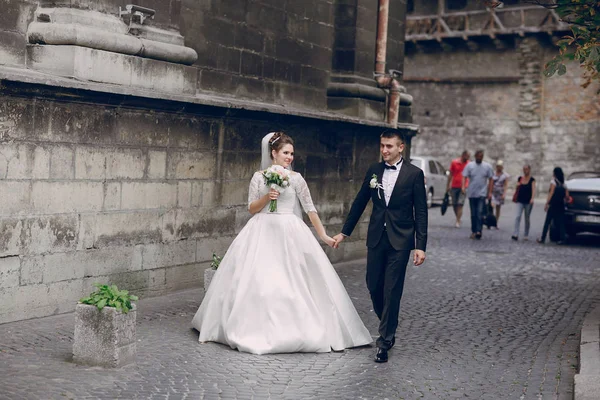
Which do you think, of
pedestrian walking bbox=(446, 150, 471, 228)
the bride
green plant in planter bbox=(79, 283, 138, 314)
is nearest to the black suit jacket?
the bride

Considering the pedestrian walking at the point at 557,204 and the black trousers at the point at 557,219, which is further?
the black trousers at the point at 557,219

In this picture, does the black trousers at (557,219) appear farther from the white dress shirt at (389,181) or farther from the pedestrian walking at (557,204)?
the white dress shirt at (389,181)

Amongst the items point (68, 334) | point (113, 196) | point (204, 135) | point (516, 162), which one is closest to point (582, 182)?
point (204, 135)

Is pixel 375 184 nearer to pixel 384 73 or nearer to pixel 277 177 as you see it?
pixel 277 177

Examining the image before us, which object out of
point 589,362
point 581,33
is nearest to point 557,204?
point 581,33

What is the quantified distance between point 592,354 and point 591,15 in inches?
126

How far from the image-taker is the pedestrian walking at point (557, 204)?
19.1 metres

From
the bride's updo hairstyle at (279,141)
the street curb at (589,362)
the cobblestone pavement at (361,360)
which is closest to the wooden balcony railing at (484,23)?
the cobblestone pavement at (361,360)

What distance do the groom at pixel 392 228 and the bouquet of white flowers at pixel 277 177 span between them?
64 centimetres

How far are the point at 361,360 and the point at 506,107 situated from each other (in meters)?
33.0

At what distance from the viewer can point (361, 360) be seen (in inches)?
297

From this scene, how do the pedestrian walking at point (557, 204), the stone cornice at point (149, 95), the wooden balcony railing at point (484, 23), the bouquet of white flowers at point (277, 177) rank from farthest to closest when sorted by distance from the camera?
the wooden balcony railing at point (484, 23)
the pedestrian walking at point (557, 204)
the stone cornice at point (149, 95)
the bouquet of white flowers at point (277, 177)

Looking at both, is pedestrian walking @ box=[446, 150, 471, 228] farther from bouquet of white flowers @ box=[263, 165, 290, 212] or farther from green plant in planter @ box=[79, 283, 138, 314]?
green plant in planter @ box=[79, 283, 138, 314]

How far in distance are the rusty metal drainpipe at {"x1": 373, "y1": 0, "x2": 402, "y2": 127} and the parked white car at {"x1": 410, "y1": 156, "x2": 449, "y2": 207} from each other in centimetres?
1329
